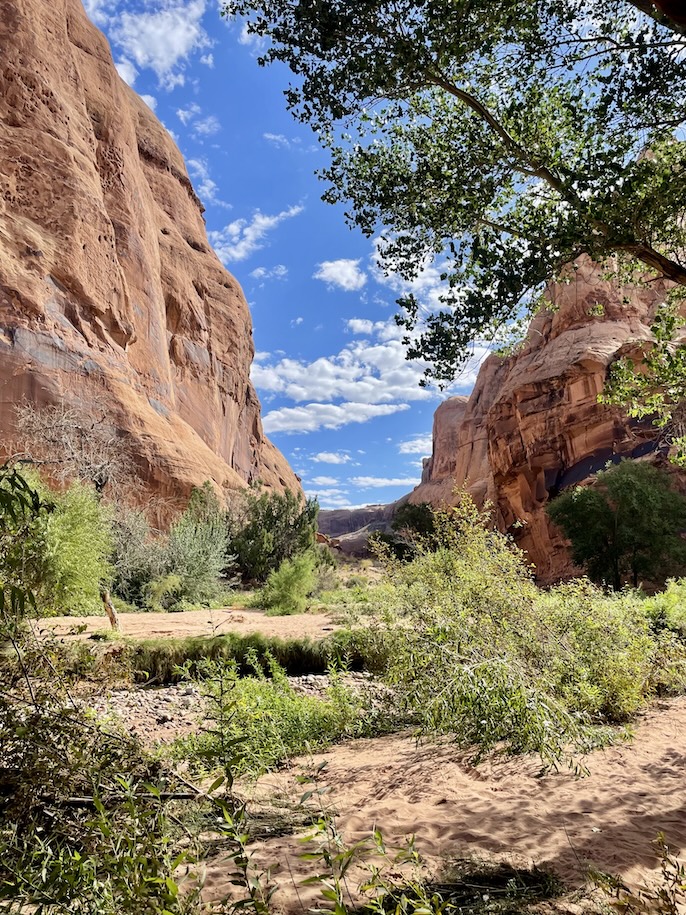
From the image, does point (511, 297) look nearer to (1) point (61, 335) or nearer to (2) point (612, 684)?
(2) point (612, 684)

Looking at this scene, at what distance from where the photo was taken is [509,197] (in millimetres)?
5438

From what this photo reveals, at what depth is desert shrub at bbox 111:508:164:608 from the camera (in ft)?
55.5

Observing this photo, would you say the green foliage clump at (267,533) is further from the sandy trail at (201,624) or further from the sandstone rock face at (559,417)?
the sandy trail at (201,624)

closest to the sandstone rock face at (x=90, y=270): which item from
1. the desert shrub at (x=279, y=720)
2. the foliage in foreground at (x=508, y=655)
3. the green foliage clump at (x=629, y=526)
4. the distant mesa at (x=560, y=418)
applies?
the distant mesa at (x=560, y=418)

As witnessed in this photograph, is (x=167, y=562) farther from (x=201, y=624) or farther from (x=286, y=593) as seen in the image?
(x=201, y=624)

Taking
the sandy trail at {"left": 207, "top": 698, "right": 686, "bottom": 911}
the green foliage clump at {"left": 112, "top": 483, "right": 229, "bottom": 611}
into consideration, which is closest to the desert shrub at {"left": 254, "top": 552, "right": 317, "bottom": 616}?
the green foliage clump at {"left": 112, "top": 483, "right": 229, "bottom": 611}

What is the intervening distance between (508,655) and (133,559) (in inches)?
623

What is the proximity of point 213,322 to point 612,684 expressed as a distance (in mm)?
37933

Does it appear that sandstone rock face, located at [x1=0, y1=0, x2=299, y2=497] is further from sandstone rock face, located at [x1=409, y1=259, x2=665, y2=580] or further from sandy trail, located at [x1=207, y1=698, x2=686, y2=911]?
sandy trail, located at [x1=207, y1=698, x2=686, y2=911]

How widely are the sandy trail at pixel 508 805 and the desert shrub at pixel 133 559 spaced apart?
524 inches

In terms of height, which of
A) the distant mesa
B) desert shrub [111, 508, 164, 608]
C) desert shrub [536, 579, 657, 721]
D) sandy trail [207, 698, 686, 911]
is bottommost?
sandy trail [207, 698, 686, 911]

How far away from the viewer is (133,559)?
690 inches

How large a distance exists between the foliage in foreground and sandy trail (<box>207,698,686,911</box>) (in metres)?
0.31

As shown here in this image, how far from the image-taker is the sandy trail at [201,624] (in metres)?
10.5
